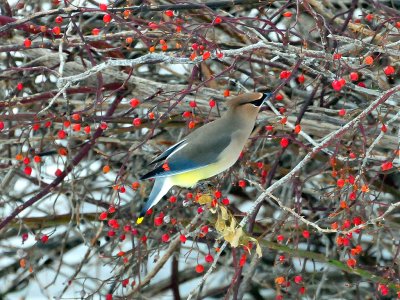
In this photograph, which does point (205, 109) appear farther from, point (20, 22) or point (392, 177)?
point (392, 177)

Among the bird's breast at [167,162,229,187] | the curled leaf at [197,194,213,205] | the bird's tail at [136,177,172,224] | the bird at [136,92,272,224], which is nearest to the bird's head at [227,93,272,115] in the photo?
the bird at [136,92,272,224]

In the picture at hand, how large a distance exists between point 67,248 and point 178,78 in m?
1.43

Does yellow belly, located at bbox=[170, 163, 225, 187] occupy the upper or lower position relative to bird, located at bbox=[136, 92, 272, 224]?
lower

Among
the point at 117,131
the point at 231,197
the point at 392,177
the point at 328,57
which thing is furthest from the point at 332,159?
the point at 231,197

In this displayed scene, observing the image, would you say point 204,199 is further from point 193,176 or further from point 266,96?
point 266,96

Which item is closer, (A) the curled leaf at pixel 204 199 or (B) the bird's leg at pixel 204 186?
(A) the curled leaf at pixel 204 199

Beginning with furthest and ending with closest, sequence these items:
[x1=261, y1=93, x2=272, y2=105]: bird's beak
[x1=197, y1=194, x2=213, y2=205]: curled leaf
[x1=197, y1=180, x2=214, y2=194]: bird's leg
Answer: [x1=197, y1=180, x2=214, y2=194]: bird's leg < [x1=261, y1=93, x2=272, y2=105]: bird's beak < [x1=197, y1=194, x2=213, y2=205]: curled leaf

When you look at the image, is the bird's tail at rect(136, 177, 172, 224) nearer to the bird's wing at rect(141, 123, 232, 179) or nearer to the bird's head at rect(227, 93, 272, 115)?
the bird's wing at rect(141, 123, 232, 179)

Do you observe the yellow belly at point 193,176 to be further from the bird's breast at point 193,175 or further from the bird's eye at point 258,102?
the bird's eye at point 258,102

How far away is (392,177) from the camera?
463cm

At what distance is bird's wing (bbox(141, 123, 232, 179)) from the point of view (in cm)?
312

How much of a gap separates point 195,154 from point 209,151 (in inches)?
2.1

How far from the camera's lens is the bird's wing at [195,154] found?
3115mm

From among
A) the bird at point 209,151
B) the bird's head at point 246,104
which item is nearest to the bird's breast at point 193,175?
the bird at point 209,151
